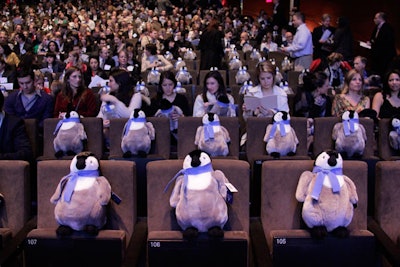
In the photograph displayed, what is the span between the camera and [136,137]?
135 inches

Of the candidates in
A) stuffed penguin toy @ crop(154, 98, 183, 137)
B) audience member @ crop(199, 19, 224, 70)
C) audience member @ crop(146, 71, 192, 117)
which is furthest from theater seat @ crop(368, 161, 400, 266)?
audience member @ crop(199, 19, 224, 70)

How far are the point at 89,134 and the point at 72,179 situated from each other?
4.19 ft

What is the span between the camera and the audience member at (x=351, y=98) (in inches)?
166

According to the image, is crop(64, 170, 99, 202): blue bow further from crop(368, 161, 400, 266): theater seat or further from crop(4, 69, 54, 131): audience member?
crop(4, 69, 54, 131): audience member

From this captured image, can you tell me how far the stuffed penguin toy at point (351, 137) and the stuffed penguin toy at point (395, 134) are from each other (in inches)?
6.3

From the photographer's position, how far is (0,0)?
19.3 meters

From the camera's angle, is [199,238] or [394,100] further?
[394,100]

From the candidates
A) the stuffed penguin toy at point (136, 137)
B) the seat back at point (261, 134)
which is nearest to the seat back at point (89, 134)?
the stuffed penguin toy at point (136, 137)

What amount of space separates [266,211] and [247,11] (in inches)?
684

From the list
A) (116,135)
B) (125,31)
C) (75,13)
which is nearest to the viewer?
(116,135)

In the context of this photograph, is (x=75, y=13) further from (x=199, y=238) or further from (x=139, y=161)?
(x=199, y=238)

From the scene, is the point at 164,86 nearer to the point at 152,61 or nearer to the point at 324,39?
the point at 152,61

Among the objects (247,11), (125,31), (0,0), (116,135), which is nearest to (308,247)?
(116,135)

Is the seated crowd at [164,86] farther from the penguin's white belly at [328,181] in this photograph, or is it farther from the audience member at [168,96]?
the penguin's white belly at [328,181]
